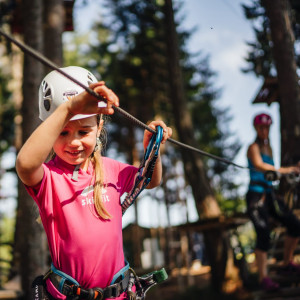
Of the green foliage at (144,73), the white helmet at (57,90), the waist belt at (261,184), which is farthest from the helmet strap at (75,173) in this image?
the green foliage at (144,73)

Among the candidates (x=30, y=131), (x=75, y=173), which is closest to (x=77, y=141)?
(x=75, y=173)

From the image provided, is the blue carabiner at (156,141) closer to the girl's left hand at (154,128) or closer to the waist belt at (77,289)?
the girl's left hand at (154,128)

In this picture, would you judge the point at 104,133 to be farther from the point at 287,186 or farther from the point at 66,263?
the point at 287,186

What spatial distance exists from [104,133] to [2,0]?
1073 cm

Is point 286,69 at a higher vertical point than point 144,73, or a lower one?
lower

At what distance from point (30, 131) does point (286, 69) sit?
4.04 meters

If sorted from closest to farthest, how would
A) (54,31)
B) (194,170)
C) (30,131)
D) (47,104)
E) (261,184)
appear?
(47,104) < (261,184) < (30,131) < (54,31) < (194,170)

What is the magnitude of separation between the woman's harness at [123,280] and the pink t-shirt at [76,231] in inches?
1.5

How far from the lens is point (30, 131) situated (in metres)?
6.45

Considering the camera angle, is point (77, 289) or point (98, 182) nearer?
point (77, 289)

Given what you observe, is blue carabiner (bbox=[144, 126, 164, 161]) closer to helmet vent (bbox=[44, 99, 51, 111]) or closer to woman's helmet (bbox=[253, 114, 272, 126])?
helmet vent (bbox=[44, 99, 51, 111])

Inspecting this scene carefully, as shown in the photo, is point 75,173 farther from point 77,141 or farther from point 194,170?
point 194,170

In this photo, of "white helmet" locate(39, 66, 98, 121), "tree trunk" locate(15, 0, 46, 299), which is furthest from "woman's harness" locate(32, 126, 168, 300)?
"tree trunk" locate(15, 0, 46, 299)

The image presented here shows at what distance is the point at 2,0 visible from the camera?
39.0 ft
